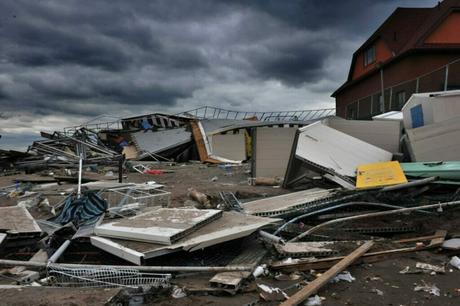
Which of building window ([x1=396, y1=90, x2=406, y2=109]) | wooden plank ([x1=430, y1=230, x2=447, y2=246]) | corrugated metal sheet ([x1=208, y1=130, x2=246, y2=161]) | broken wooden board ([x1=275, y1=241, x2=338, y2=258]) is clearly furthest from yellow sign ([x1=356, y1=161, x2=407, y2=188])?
corrugated metal sheet ([x1=208, y1=130, x2=246, y2=161])

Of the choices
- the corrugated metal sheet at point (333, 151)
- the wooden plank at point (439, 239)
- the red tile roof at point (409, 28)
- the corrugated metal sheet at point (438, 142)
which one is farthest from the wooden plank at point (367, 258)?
the red tile roof at point (409, 28)

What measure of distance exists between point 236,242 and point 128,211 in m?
1.89

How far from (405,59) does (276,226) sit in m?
16.9

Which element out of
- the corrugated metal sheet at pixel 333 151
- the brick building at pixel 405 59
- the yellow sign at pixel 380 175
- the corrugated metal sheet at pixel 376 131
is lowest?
the yellow sign at pixel 380 175

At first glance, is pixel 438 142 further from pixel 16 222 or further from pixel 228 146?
pixel 228 146

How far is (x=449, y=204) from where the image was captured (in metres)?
4.74

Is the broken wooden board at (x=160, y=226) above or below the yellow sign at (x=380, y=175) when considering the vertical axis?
below

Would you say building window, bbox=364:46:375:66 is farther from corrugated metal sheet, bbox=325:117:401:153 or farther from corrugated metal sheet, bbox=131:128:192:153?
corrugated metal sheet, bbox=325:117:401:153

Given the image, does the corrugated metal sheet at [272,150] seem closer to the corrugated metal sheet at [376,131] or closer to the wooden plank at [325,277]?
the corrugated metal sheet at [376,131]

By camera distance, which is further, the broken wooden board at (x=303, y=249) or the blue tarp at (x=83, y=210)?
the blue tarp at (x=83, y=210)

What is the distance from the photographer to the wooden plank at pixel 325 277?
106 inches

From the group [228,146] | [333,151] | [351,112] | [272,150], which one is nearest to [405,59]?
[351,112]

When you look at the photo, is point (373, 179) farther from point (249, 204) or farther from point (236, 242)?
point (236, 242)

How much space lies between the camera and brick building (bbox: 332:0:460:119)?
13.9m
